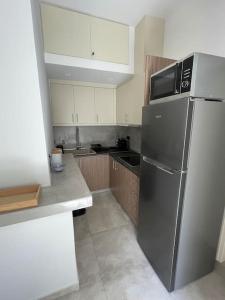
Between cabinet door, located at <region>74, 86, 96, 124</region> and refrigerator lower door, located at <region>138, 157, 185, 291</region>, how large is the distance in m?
1.66

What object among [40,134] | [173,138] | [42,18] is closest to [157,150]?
[173,138]

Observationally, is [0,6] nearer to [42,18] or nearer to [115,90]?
[42,18]

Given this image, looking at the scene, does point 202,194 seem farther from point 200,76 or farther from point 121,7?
point 121,7

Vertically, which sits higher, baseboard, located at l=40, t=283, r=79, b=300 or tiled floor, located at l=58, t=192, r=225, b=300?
baseboard, located at l=40, t=283, r=79, b=300

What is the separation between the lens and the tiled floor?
120 centimetres

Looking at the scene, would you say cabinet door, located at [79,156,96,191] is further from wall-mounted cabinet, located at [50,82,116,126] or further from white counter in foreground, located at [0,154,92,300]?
white counter in foreground, located at [0,154,92,300]

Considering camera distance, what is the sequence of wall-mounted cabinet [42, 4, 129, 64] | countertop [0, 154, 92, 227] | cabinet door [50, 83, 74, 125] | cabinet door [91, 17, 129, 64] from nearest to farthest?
countertop [0, 154, 92, 227], wall-mounted cabinet [42, 4, 129, 64], cabinet door [91, 17, 129, 64], cabinet door [50, 83, 74, 125]

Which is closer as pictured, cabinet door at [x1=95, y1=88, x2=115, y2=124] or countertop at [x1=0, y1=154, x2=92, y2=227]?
countertop at [x1=0, y1=154, x2=92, y2=227]

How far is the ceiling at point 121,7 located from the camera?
5.05 feet

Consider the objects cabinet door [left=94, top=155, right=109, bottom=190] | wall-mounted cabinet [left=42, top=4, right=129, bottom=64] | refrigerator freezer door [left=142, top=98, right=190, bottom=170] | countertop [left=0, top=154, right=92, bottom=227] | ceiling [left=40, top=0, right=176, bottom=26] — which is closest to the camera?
countertop [left=0, top=154, right=92, bottom=227]

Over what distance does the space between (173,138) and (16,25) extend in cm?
123

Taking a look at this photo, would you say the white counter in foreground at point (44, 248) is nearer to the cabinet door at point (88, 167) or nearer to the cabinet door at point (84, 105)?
the cabinet door at point (88, 167)

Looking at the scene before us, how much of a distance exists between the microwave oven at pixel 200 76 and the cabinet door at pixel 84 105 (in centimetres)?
187

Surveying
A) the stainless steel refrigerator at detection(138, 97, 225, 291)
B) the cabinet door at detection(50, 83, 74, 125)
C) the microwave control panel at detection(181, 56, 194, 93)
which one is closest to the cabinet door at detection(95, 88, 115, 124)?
the cabinet door at detection(50, 83, 74, 125)
